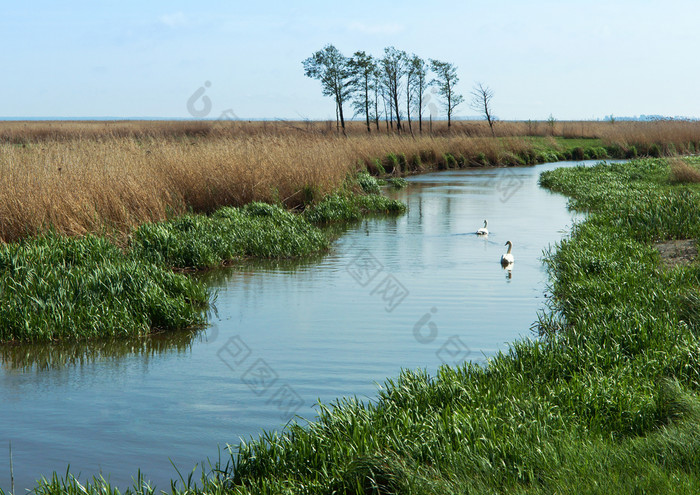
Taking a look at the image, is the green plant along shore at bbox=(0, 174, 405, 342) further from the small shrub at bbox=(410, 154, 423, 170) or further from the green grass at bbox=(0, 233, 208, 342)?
the small shrub at bbox=(410, 154, 423, 170)

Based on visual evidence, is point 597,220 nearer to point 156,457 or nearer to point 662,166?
point 156,457

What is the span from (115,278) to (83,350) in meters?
1.46

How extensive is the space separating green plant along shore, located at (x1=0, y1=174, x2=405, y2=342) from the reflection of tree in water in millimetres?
162

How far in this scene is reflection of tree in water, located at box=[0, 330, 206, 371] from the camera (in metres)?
7.46

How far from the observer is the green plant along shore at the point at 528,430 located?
3.97 meters

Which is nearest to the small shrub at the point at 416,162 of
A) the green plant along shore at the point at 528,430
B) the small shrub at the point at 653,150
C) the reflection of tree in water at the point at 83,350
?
the small shrub at the point at 653,150

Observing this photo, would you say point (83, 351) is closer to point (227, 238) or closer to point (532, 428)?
point (532, 428)

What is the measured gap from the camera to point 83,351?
7812 mm

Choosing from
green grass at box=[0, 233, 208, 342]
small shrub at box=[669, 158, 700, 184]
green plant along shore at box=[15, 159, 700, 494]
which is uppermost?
small shrub at box=[669, 158, 700, 184]

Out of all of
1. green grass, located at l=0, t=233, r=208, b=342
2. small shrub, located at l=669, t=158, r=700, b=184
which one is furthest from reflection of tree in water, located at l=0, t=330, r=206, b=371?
small shrub, located at l=669, t=158, r=700, b=184

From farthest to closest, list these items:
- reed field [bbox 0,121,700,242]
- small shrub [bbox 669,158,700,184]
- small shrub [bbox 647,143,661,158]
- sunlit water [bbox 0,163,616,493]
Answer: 1. small shrub [bbox 647,143,661,158]
2. small shrub [bbox 669,158,700,184]
3. reed field [bbox 0,121,700,242]
4. sunlit water [bbox 0,163,616,493]

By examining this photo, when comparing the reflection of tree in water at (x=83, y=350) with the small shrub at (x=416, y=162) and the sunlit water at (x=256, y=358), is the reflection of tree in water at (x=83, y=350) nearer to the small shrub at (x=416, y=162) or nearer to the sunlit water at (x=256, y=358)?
the sunlit water at (x=256, y=358)

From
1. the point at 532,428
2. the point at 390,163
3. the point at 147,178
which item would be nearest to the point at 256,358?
the point at 532,428

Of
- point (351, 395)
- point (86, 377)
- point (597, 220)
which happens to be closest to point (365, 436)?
point (351, 395)
